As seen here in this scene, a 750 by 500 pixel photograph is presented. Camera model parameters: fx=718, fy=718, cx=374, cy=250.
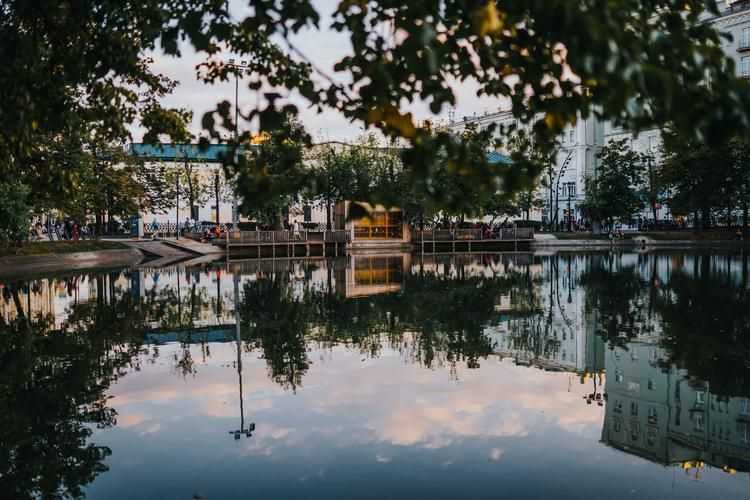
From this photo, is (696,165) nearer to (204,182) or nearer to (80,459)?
(204,182)

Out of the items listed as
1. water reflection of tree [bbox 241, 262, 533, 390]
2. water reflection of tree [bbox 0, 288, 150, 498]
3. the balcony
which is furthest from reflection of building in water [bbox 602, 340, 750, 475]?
the balcony

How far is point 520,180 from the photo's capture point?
429cm

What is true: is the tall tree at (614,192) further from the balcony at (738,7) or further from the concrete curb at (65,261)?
the concrete curb at (65,261)

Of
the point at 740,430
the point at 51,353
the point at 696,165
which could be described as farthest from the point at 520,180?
the point at 696,165

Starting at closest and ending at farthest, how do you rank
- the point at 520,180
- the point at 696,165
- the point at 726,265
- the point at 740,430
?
the point at 520,180 → the point at 740,430 → the point at 726,265 → the point at 696,165

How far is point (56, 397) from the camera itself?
9344mm

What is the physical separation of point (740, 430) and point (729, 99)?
5455mm

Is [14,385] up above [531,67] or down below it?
below

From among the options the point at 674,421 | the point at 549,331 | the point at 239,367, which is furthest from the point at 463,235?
the point at 674,421

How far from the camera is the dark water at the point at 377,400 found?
21.4 ft

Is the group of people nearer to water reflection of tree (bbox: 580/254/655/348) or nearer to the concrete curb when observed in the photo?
the concrete curb

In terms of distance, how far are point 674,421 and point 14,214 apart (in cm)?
3061

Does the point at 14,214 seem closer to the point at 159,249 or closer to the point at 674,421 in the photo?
the point at 159,249

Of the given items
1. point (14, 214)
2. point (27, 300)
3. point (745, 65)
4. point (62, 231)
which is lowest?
point (27, 300)
